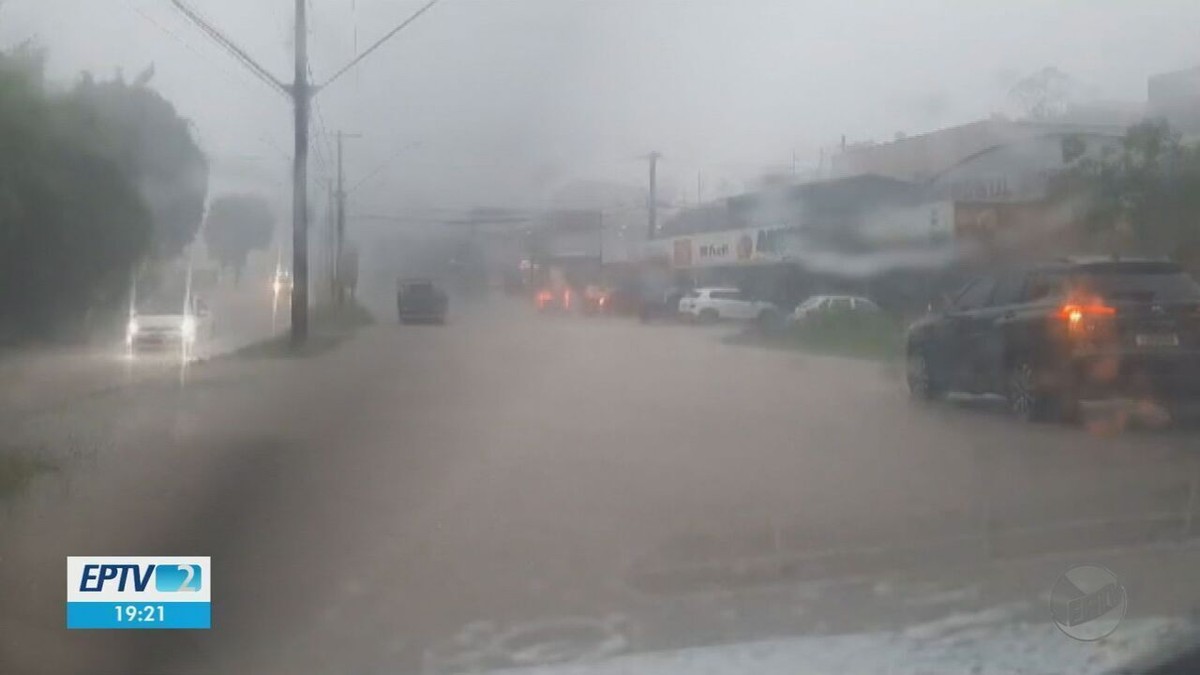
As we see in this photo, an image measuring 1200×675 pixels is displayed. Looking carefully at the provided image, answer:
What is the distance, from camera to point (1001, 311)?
15.6 meters

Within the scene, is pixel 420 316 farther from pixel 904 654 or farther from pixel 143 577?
pixel 904 654

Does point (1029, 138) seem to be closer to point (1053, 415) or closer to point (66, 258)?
point (1053, 415)

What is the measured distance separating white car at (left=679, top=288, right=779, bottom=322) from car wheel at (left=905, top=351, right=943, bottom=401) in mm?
12404

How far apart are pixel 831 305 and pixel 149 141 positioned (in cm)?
1149

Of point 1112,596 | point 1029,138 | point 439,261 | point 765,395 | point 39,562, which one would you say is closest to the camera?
point 1112,596

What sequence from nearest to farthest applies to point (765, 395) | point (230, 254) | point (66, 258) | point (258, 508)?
point (258, 508) < point (765, 395) < point (66, 258) < point (230, 254)

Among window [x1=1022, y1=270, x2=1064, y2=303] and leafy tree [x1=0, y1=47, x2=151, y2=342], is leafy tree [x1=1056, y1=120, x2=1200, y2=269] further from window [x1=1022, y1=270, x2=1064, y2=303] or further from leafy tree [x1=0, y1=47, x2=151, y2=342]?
leafy tree [x1=0, y1=47, x2=151, y2=342]

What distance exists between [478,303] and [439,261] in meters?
2.07

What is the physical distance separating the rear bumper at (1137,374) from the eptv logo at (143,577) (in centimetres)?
890

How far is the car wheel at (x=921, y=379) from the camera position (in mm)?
17406

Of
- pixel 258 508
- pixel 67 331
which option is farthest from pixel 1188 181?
pixel 67 331

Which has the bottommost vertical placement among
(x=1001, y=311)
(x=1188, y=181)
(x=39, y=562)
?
(x=39, y=562)

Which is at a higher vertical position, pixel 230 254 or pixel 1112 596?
pixel 230 254

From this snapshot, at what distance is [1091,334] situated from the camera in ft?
47.1
